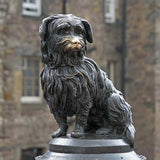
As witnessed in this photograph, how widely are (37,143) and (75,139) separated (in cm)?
1205

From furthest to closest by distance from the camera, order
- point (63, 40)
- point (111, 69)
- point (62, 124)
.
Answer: point (111, 69) → point (62, 124) → point (63, 40)

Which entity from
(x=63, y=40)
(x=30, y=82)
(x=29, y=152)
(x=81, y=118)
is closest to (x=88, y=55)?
(x=30, y=82)

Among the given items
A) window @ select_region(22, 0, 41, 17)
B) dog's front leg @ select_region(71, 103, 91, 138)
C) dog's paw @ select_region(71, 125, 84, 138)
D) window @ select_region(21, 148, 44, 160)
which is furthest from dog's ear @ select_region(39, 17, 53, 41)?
window @ select_region(22, 0, 41, 17)

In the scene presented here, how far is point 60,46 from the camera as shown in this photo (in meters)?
3.61

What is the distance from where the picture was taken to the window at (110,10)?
18.6 metres

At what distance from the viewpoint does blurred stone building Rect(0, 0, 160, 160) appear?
1487 centimetres

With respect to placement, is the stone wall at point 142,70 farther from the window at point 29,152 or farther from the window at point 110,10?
the window at point 29,152

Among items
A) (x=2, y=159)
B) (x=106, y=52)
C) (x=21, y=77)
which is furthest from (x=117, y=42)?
(x=2, y=159)

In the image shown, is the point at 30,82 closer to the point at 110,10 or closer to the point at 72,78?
the point at 110,10

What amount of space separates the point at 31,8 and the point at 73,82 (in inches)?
500

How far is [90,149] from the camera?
3492mm

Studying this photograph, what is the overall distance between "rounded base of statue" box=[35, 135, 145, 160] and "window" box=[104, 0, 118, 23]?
15.1 m

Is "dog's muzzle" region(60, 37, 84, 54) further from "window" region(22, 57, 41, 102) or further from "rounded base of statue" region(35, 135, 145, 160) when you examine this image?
"window" region(22, 57, 41, 102)

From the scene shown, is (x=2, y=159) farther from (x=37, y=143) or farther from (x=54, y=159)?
(x=54, y=159)
